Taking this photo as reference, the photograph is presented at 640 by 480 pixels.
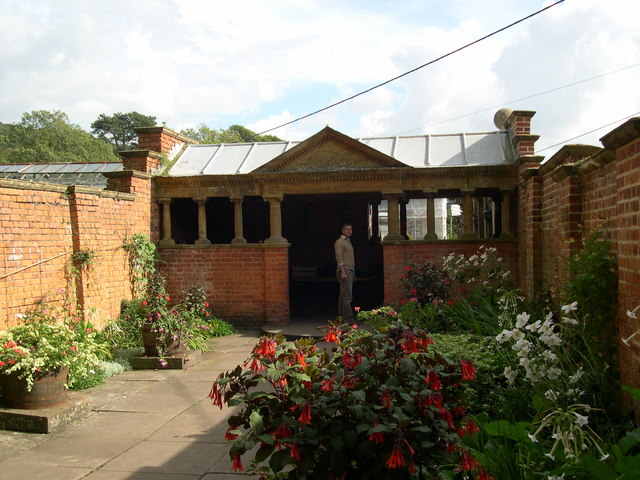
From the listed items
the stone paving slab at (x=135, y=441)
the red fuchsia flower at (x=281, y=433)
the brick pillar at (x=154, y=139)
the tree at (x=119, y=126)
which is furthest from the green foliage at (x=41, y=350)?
the tree at (x=119, y=126)

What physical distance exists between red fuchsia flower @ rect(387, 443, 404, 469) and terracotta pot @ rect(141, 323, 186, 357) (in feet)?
20.4

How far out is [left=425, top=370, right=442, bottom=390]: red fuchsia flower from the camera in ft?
9.13

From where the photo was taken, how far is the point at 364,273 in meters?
13.4

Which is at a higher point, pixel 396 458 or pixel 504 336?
pixel 504 336

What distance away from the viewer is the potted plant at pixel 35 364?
550cm

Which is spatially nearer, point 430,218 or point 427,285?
point 427,285

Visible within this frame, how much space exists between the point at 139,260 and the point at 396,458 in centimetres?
883

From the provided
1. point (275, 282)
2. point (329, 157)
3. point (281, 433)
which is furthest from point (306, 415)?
point (329, 157)

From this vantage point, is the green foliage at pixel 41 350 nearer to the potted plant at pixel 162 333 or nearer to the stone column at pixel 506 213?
the potted plant at pixel 162 333

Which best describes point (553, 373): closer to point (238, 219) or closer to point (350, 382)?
point (350, 382)

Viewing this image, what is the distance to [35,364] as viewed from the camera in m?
5.46

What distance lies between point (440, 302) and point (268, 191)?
14.4 ft

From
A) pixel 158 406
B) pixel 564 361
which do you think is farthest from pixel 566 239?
pixel 158 406

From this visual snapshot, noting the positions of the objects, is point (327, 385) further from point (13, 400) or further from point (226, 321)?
point (226, 321)
